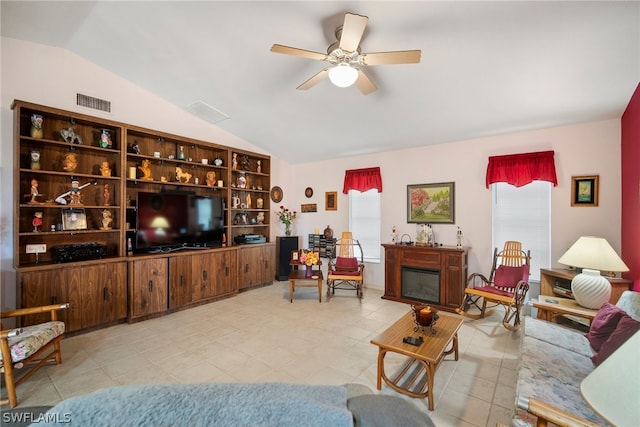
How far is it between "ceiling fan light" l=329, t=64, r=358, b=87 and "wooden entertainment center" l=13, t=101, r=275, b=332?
9.84 ft

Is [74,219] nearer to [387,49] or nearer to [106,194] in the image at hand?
[106,194]

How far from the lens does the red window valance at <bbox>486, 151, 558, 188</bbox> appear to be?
11.5 feet

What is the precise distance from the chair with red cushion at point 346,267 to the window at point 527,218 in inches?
83.1

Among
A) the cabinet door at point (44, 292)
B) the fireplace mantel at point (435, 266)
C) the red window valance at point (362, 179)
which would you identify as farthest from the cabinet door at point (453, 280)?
the cabinet door at point (44, 292)

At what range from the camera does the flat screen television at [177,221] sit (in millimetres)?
3676

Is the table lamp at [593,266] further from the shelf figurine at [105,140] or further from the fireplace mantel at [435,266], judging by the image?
the shelf figurine at [105,140]

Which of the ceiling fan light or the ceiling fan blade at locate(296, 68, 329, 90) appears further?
the ceiling fan blade at locate(296, 68, 329, 90)

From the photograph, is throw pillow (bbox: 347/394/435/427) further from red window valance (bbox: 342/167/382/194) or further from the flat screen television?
red window valance (bbox: 342/167/382/194)

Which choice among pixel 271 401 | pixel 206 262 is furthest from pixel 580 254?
pixel 206 262

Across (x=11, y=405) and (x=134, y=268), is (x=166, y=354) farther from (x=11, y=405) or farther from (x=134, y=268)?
(x=134, y=268)

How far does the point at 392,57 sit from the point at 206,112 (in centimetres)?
323

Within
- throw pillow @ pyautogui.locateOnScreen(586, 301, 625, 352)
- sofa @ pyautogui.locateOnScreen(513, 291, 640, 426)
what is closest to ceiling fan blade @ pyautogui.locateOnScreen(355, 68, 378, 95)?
sofa @ pyautogui.locateOnScreen(513, 291, 640, 426)

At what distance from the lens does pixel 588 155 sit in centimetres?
334

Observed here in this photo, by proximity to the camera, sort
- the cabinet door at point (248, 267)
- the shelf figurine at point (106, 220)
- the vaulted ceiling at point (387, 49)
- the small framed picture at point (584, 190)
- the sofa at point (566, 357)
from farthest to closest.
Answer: the cabinet door at point (248, 267)
the shelf figurine at point (106, 220)
the small framed picture at point (584, 190)
the vaulted ceiling at point (387, 49)
the sofa at point (566, 357)
